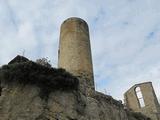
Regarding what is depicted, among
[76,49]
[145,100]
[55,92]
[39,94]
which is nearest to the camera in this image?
[39,94]

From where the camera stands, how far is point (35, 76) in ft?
22.6

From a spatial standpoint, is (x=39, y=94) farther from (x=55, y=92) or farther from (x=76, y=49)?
(x=76, y=49)

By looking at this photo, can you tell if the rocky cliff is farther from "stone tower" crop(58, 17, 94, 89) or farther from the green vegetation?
"stone tower" crop(58, 17, 94, 89)

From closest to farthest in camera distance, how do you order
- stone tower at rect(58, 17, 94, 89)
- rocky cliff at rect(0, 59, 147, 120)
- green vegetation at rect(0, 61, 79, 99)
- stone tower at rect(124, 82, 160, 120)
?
rocky cliff at rect(0, 59, 147, 120) → green vegetation at rect(0, 61, 79, 99) → stone tower at rect(58, 17, 94, 89) → stone tower at rect(124, 82, 160, 120)

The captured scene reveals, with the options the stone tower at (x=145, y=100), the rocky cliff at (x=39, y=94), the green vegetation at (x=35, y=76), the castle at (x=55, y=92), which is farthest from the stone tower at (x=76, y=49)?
the stone tower at (x=145, y=100)

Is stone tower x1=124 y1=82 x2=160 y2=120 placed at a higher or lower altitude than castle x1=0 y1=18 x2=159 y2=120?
higher

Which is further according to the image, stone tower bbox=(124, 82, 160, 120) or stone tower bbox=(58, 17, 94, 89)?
stone tower bbox=(124, 82, 160, 120)

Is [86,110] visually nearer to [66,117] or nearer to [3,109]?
[66,117]

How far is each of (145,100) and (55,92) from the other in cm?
1606

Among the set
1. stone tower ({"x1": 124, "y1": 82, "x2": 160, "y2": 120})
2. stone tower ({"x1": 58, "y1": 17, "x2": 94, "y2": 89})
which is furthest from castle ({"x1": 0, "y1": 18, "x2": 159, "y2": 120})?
stone tower ({"x1": 124, "y1": 82, "x2": 160, "y2": 120})

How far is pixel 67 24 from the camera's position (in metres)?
9.80

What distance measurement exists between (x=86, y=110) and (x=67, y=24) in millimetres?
→ 3718

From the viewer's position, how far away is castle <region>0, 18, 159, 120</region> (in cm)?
648

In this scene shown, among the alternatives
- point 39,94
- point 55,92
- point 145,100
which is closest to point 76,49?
point 55,92
